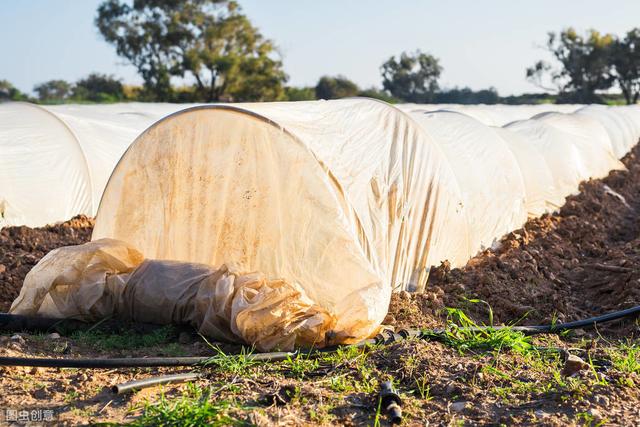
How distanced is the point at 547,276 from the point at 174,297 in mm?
3679

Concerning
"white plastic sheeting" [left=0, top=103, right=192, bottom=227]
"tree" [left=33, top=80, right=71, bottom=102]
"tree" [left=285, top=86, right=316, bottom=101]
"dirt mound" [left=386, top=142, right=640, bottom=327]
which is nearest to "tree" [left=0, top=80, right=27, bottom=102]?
"tree" [left=33, top=80, right=71, bottom=102]

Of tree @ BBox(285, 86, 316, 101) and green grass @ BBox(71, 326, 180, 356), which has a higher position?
tree @ BBox(285, 86, 316, 101)

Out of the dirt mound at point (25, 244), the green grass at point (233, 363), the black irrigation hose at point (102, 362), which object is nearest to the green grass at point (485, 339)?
the green grass at point (233, 363)

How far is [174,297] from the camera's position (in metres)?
5.22

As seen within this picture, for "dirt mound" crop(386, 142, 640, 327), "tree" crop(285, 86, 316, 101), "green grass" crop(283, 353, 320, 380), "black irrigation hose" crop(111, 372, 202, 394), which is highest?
"tree" crop(285, 86, 316, 101)

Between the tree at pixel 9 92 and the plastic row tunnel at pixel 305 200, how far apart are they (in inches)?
1395

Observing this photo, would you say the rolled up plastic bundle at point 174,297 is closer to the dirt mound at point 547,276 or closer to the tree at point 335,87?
the dirt mound at point 547,276

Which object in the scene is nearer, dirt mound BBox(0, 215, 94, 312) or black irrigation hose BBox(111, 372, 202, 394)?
black irrigation hose BBox(111, 372, 202, 394)

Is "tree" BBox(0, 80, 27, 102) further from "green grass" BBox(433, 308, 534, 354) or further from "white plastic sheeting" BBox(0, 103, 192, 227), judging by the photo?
"green grass" BBox(433, 308, 534, 354)

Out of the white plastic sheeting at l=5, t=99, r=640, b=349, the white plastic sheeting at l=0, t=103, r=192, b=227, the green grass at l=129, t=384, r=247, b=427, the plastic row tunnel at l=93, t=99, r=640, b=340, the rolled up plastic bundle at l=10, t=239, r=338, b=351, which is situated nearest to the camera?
the green grass at l=129, t=384, r=247, b=427

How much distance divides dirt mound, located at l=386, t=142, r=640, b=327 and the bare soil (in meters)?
0.02

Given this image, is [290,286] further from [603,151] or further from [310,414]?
[603,151]

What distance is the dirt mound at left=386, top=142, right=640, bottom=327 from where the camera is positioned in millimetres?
6008

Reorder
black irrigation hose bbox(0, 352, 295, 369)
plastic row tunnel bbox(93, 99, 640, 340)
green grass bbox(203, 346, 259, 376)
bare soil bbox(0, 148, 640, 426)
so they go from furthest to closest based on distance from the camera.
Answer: plastic row tunnel bbox(93, 99, 640, 340), green grass bbox(203, 346, 259, 376), black irrigation hose bbox(0, 352, 295, 369), bare soil bbox(0, 148, 640, 426)
